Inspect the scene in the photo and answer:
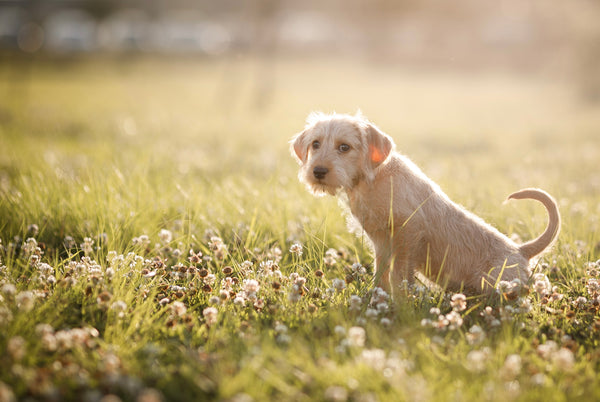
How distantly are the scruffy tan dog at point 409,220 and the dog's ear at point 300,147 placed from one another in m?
0.38

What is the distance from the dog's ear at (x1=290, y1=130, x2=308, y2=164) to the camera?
481 cm

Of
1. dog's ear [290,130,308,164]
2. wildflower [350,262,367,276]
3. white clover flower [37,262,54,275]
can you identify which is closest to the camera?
white clover flower [37,262,54,275]

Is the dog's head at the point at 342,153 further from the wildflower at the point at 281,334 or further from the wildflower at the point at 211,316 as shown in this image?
the wildflower at the point at 211,316

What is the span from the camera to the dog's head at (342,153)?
4.29m

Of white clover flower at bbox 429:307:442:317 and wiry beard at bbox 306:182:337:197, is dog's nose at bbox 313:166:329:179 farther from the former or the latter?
white clover flower at bbox 429:307:442:317

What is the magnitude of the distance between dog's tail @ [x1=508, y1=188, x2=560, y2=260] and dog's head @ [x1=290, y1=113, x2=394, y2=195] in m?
1.24

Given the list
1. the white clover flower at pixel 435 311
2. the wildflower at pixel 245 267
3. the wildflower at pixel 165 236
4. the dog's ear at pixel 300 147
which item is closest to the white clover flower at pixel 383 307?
the white clover flower at pixel 435 311

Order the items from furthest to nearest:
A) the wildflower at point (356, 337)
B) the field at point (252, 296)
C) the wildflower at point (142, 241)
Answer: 1. the wildflower at point (142, 241)
2. the wildflower at point (356, 337)
3. the field at point (252, 296)

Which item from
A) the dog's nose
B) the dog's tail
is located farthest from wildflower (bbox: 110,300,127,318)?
the dog's tail

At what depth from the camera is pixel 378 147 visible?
4301 mm

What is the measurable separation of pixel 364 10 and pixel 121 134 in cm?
5373

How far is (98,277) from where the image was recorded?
3.50m

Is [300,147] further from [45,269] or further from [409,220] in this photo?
[45,269]

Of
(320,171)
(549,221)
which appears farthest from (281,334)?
(549,221)
